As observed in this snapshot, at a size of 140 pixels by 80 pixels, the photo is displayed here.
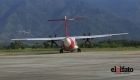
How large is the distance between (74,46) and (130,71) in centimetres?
5360

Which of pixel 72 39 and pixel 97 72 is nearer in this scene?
pixel 97 72

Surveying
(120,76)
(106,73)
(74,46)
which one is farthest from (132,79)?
(74,46)

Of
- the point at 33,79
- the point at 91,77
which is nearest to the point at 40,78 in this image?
the point at 33,79

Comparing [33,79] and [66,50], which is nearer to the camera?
[33,79]

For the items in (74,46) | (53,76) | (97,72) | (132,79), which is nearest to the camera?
(132,79)

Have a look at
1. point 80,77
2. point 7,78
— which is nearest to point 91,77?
point 80,77

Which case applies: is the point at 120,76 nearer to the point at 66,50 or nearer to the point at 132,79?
the point at 132,79

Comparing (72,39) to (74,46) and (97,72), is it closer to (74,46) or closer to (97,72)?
(74,46)

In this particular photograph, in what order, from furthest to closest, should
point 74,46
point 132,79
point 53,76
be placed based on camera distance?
point 74,46, point 53,76, point 132,79

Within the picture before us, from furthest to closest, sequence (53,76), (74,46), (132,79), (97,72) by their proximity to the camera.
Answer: (74,46), (97,72), (53,76), (132,79)

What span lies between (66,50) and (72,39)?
2.09 meters

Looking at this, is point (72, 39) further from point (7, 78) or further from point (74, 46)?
point (7, 78)

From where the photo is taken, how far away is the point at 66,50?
88.6 metres

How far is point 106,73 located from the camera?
32844 millimetres
